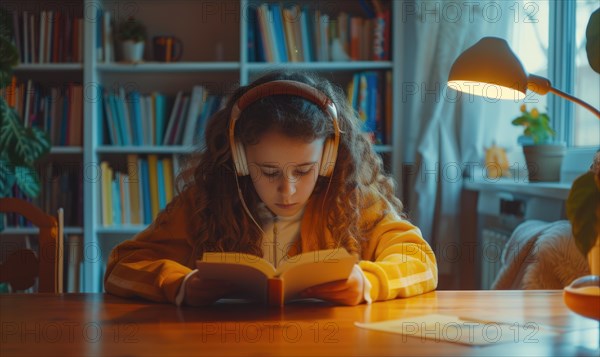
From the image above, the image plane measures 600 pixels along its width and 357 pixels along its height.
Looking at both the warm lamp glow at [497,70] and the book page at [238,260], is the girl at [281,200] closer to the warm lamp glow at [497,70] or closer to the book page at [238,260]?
the book page at [238,260]

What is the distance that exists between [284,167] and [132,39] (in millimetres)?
1788

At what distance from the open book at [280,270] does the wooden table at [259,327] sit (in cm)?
4

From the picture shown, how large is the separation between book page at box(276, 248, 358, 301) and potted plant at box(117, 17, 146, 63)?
82.0 inches

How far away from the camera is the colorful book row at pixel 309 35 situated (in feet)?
9.68

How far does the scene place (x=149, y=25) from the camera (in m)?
3.23

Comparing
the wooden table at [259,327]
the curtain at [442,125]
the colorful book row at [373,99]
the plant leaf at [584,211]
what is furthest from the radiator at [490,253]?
the plant leaf at [584,211]

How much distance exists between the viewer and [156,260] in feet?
4.58

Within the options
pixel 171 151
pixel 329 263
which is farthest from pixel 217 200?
pixel 171 151

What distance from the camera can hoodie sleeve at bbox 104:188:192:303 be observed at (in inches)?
49.7

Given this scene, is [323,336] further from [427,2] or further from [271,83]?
[427,2]

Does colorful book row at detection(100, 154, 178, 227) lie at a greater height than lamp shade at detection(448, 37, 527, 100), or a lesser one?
lesser

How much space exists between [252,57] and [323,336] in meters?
2.14

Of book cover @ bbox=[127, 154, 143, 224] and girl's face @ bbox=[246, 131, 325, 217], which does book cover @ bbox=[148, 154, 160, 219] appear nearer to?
book cover @ bbox=[127, 154, 143, 224]

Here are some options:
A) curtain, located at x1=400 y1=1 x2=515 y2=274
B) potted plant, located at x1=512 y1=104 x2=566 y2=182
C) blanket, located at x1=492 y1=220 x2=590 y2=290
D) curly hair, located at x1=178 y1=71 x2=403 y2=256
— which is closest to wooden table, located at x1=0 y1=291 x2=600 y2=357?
curly hair, located at x1=178 y1=71 x2=403 y2=256
